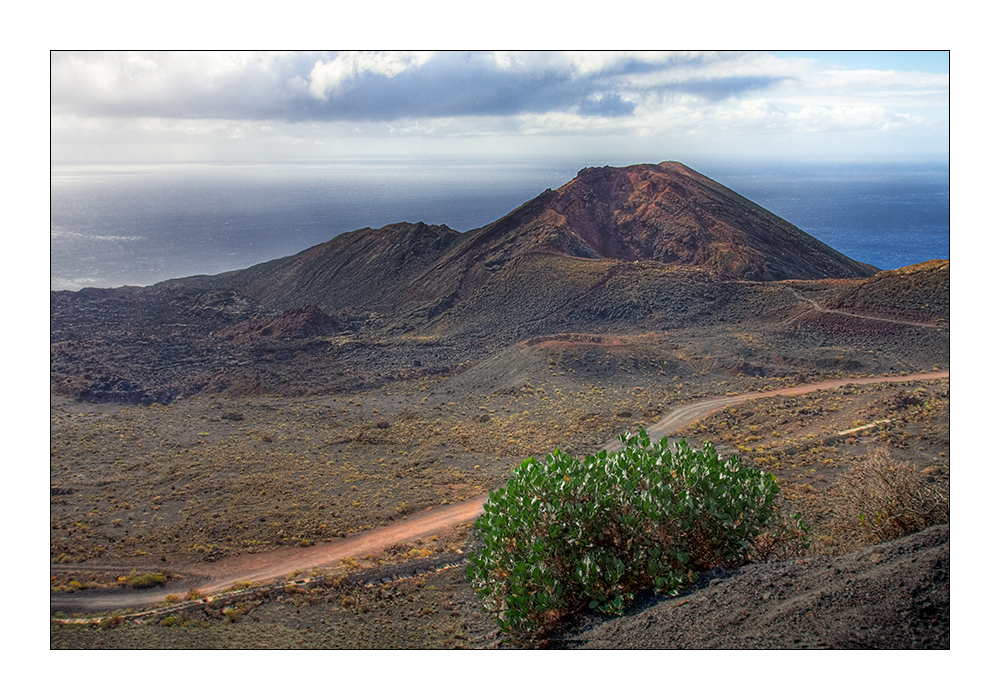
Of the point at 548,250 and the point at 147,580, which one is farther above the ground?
the point at 548,250

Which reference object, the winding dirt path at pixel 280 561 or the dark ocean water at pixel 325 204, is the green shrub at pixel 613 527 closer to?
the winding dirt path at pixel 280 561

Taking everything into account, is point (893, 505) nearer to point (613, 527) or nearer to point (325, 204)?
point (613, 527)

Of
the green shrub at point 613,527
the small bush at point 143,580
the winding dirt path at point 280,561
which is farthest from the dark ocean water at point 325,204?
the green shrub at point 613,527

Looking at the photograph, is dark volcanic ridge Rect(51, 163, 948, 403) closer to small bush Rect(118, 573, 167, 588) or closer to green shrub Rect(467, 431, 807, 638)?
small bush Rect(118, 573, 167, 588)

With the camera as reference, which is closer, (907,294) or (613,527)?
(613,527)

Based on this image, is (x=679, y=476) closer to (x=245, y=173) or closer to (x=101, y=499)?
(x=101, y=499)

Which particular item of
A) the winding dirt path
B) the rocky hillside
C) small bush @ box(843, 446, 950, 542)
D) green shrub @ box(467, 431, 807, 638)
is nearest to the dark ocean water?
the rocky hillside

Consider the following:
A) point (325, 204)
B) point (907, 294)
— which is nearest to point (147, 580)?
point (325, 204)

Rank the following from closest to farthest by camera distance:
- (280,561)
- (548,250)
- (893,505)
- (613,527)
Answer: (613,527) → (893,505) → (280,561) → (548,250)
